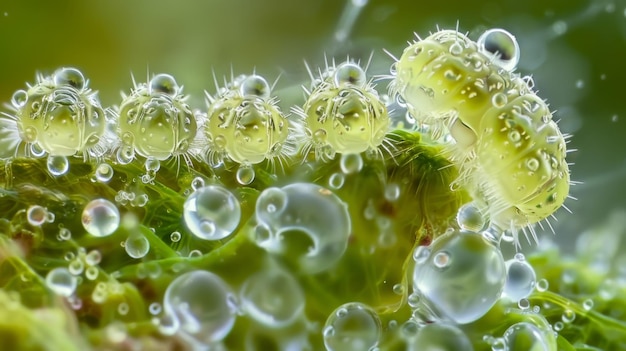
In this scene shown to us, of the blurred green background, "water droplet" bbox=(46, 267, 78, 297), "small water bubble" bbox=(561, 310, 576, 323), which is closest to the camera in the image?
"water droplet" bbox=(46, 267, 78, 297)

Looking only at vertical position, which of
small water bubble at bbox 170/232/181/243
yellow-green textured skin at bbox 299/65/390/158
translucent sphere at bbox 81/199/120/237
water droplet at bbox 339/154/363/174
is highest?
yellow-green textured skin at bbox 299/65/390/158

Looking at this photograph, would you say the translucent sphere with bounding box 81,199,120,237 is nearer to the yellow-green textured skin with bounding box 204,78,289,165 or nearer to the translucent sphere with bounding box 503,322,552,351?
the yellow-green textured skin with bounding box 204,78,289,165

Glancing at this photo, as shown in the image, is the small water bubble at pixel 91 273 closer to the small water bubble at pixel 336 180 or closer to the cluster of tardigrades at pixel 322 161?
the cluster of tardigrades at pixel 322 161

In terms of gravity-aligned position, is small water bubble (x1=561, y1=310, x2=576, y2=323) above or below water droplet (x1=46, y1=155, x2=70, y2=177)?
below

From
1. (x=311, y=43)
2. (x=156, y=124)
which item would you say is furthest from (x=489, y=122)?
(x=311, y=43)

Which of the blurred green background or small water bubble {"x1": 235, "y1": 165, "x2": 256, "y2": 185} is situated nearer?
small water bubble {"x1": 235, "y1": 165, "x2": 256, "y2": 185}

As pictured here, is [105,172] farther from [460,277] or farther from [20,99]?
[460,277]

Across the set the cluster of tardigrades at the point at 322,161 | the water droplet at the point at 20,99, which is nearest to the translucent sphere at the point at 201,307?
the cluster of tardigrades at the point at 322,161

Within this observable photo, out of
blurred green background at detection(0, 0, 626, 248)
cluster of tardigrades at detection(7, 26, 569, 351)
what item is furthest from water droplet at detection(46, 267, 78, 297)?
blurred green background at detection(0, 0, 626, 248)
